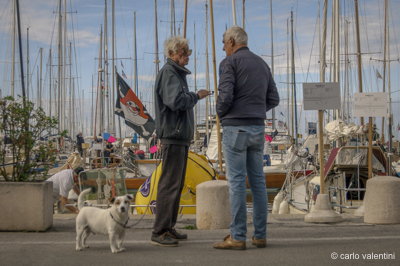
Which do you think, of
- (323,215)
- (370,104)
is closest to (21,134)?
(323,215)

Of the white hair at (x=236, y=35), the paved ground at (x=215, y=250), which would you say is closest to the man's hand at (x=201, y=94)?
the white hair at (x=236, y=35)

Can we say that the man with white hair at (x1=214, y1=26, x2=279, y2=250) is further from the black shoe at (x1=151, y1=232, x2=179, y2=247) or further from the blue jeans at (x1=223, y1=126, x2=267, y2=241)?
the black shoe at (x1=151, y1=232, x2=179, y2=247)

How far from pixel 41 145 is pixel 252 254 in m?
3.83

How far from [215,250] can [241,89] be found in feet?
5.69

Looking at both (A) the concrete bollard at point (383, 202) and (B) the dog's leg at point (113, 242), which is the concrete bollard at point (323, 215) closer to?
(A) the concrete bollard at point (383, 202)

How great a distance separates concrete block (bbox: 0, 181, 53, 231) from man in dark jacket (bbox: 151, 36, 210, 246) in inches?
72.5

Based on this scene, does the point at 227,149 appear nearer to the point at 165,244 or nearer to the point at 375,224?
the point at 165,244

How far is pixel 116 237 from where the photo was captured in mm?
6504

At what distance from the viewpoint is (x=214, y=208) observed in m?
8.31

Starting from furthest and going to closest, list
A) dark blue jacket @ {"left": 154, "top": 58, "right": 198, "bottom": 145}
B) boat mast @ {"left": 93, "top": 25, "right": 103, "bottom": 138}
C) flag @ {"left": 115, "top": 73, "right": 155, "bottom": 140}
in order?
boat mast @ {"left": 93, "top": 25, "right": 103, "bottom": 138} → flag @ {"left": 115, "top": 73, "right": 155, "bottom": 140} → dark blue jacket @ {"left": 154, "top": 58, "right": 198, "bottom": 145}

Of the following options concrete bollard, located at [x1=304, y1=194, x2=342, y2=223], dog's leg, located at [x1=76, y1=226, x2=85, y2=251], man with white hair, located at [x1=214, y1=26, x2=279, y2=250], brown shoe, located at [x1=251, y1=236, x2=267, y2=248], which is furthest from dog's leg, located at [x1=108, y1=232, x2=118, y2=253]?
concrete bollard, located at [x1=304, y1=194, x2=342, y2=223]

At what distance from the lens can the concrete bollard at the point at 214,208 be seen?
27.2ft

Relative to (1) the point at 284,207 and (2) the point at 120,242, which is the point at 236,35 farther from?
(1) the point at 284,207

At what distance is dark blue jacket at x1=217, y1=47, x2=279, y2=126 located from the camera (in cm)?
636
